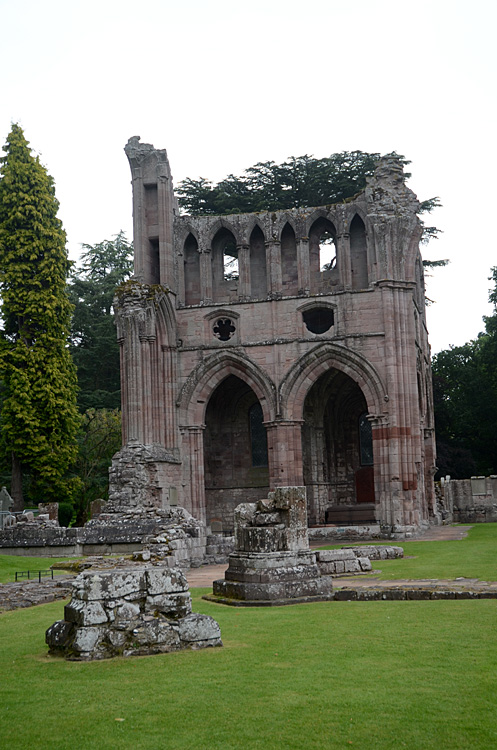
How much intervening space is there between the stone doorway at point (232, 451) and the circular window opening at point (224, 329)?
1740 mm

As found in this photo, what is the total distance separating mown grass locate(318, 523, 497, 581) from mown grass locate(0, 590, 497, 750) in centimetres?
455

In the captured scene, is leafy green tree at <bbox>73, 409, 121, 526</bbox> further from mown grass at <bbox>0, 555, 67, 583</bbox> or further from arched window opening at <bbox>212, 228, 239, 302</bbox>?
mown grass at <bbox>0, 555, 67, 583</bbox>

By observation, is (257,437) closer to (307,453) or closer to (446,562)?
(307,453)

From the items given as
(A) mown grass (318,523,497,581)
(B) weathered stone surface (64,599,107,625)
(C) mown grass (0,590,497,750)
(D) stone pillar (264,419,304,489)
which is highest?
(D) stone pillar (264,419,304,489)

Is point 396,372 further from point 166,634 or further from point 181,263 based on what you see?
point 166,634

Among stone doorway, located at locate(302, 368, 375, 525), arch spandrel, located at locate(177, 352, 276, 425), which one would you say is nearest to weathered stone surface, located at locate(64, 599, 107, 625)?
arch spandrel, located at locate(177, 352, 276, 425)

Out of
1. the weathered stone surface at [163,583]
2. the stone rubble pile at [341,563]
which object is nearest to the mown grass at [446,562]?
the stone rubble pile at [341,563]

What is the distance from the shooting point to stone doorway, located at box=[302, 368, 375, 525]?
30203 millimetres

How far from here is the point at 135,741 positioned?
4.65 meters

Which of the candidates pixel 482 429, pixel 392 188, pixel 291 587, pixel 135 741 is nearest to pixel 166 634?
pixel 135 741

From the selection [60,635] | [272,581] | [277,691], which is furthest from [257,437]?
[277,691]

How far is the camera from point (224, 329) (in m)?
28.9

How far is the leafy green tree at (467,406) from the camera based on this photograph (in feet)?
132

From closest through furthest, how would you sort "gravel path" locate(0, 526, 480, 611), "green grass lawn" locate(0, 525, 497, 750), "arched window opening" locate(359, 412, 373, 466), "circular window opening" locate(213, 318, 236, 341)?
1. "green grass lawn" locate(0, 525, 497, 750)
2. "gravel path" locate(0, 526, 480, 611)
3. "circular window opening" locate(213, 318, 236, 341)
4. "arched window opening" locate(359, 412, 373, 466)
